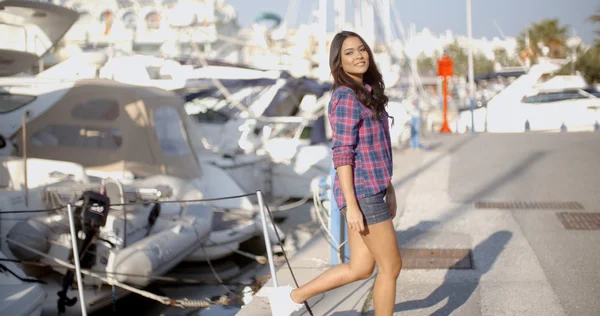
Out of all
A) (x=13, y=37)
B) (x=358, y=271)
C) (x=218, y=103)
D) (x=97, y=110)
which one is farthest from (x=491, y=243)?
(x=218, y=103)

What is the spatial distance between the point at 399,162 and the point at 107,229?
7293 millimetres

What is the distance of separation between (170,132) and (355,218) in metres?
10.2

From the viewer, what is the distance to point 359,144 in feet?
13.7

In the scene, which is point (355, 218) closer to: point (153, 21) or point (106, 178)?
point (106, 178)

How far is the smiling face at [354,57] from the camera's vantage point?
432 centimetres

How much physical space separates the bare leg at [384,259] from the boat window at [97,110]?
9560 mm

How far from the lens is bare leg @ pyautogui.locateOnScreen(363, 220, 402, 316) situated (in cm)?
419

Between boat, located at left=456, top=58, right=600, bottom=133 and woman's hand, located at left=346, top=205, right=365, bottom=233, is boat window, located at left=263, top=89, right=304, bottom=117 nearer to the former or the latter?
boat, located at left=456, top=58, right=600, bottom=133

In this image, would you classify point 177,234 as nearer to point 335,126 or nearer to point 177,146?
point 177,146

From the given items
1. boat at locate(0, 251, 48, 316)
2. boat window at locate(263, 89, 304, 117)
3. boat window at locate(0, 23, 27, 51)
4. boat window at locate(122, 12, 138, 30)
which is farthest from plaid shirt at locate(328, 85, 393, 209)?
boat window at locate(122, 12, 138, 30)

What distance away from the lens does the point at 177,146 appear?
45.4ft

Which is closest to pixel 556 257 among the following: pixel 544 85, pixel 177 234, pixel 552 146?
pixel 177 234

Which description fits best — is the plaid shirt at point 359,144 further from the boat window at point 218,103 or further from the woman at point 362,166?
the boat window at point 218,103

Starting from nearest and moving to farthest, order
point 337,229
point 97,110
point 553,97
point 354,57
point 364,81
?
point 354,57 < point 364,81 < point 337,229 < point 97,110 < point 553,97
